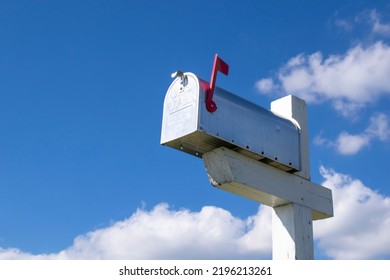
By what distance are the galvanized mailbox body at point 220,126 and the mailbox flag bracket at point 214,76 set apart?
2 centimetres

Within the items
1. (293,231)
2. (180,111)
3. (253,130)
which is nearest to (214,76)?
(180,111)

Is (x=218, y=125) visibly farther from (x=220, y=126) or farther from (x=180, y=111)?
(x=180, y=111)

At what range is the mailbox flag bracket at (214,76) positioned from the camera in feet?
10.5

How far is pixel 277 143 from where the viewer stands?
136 inches

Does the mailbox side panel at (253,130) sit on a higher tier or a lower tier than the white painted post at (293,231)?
higher

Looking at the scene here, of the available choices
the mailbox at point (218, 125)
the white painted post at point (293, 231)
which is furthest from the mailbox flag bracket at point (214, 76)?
the white painted post at point (293, 231)

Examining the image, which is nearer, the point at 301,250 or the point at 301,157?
the point at 301,250

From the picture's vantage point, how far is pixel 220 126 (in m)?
3.21

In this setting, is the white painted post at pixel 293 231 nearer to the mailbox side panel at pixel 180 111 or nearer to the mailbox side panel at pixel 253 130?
the mailbox side panel at pixel 253 130

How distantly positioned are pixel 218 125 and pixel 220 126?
0.01 m
